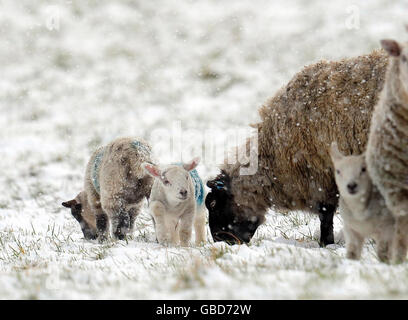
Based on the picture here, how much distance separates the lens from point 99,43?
2445 cm

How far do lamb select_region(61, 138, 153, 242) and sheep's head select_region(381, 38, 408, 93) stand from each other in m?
3.48

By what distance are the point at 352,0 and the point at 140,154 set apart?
20384 millimetres

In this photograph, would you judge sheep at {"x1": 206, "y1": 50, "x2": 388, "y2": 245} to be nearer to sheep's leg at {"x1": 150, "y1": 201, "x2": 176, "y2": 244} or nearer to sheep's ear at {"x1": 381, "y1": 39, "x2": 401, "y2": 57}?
sheep's leg at {"x1": 150, "y1": 201, "x2": 176, "y2": 244}

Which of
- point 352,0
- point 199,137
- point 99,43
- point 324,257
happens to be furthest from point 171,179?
point 352,0

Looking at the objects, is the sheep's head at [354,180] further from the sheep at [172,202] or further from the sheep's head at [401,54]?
the sheep at [172,202]

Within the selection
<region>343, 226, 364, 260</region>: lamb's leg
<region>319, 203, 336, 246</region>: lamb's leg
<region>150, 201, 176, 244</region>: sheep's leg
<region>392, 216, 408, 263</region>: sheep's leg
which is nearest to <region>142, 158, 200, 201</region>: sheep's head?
<region>150, 201, 176, 244</region>: sheep's leg

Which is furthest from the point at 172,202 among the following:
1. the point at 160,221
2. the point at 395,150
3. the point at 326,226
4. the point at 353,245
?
the point at 395,150

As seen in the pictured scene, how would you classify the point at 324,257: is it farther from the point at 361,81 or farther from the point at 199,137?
the point at 199,137

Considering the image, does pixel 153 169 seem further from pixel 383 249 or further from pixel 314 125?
pixel 383 249

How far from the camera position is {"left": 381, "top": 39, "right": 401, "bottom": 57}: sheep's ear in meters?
3.99

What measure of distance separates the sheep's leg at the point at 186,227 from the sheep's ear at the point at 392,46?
9.74ft

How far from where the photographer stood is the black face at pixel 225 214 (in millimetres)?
6938

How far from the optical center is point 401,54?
13.1 feet

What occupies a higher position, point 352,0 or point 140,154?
point 352,0
